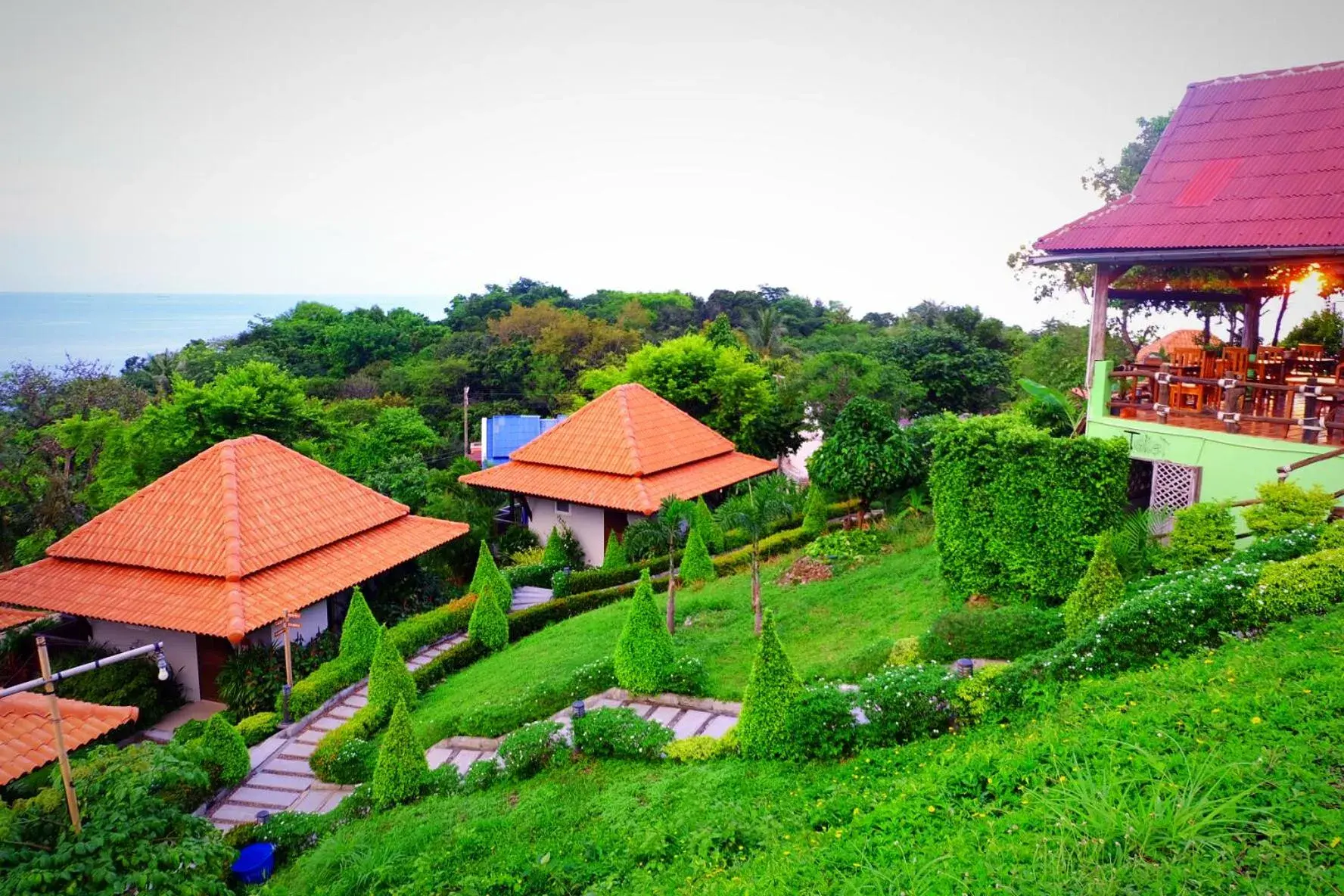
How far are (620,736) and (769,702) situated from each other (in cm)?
194

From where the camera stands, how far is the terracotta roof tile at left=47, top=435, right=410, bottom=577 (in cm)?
1526

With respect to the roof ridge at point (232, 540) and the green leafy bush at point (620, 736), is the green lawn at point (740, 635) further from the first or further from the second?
the roof ridge at point (232, 540)

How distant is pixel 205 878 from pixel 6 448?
24.5 m

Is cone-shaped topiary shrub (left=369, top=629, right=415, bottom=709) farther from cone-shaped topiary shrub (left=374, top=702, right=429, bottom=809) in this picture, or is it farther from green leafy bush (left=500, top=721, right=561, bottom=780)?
green leafy bush (left=500, top=721, right=561, bottom=780)

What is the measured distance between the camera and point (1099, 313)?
13531 mm

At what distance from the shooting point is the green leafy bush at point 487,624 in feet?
50.7

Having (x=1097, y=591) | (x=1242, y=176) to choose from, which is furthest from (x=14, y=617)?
(x=1242, y=176)

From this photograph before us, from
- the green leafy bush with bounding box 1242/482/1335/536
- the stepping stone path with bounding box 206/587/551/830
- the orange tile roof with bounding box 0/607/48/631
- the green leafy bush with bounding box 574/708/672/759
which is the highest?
the green leafy bush with bounding box 1242/482/1335/536

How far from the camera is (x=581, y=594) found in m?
17.3

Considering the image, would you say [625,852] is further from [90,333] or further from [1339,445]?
[90,333]

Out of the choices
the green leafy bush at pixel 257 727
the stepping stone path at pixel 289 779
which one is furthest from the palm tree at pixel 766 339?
the green leafy bush at pixel 257 727

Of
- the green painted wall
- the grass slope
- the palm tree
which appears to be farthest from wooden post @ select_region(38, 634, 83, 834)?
the palm tree

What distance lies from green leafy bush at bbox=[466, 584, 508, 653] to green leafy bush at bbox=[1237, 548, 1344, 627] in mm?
11782

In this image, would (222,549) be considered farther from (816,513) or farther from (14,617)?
(816,513)
